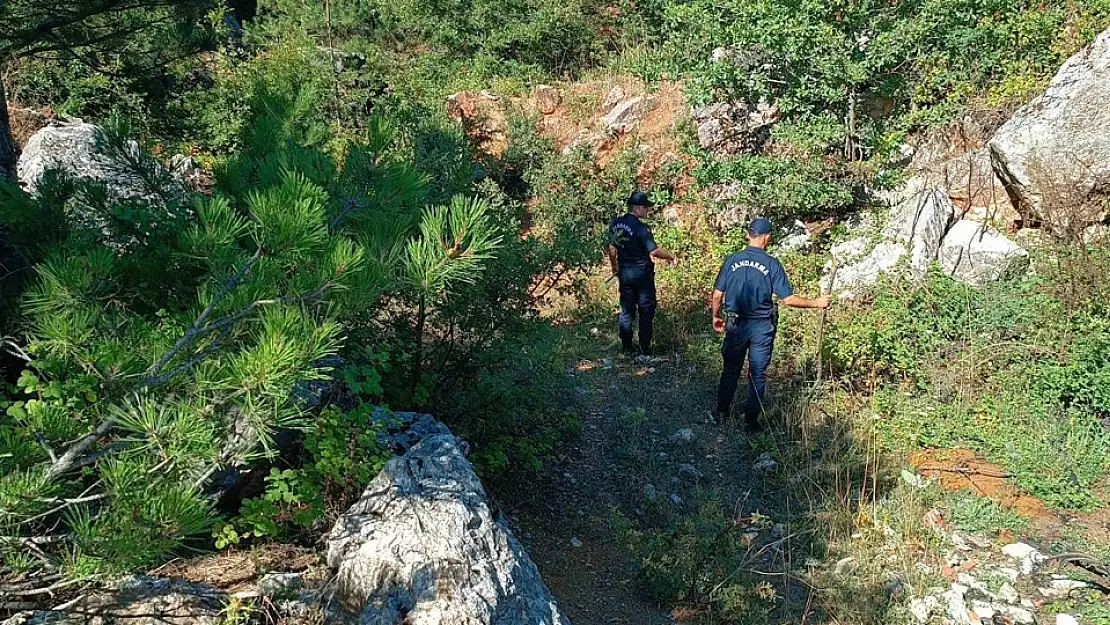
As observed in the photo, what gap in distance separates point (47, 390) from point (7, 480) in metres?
0.29

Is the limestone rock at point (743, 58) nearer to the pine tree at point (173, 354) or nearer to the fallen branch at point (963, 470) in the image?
the fallen branch at point (963, 470)

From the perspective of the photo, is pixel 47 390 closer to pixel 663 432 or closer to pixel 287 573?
pixel 287 573

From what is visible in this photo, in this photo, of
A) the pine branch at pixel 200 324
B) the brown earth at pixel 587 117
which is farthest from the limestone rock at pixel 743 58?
the pine branch at pixel 200 324

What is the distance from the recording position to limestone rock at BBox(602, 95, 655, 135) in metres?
13.3

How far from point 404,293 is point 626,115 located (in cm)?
1057


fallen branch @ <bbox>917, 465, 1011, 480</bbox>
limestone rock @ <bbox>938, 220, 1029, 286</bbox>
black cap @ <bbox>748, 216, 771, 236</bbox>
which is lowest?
fallen branch @ <bbox>917, 465, 1011, 480</bbox>

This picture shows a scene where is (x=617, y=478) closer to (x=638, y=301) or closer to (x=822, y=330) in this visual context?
(x=638, y=301)

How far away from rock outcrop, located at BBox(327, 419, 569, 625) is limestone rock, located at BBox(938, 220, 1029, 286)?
20.1ft

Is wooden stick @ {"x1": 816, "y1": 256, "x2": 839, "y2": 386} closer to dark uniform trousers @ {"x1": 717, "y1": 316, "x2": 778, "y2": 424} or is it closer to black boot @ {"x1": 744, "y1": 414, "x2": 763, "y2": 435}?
dark uniform trousers @ {"x1": 717, "y1": 316, "x2": 778, "y2": 424}

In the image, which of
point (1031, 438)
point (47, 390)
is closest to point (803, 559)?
point (1031, 438)

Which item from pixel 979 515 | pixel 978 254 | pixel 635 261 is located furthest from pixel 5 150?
pixel 978 254

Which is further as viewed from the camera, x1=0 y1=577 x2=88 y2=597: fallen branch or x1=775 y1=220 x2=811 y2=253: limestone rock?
x1=775 y1=220 x2=811 y2=253: limestone rock

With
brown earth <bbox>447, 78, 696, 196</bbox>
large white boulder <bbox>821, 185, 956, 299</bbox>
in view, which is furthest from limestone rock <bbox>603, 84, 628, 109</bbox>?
large white boulder <bbox>821, 185, 956, 299</bbox>

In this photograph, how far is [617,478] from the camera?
18.8 feet
